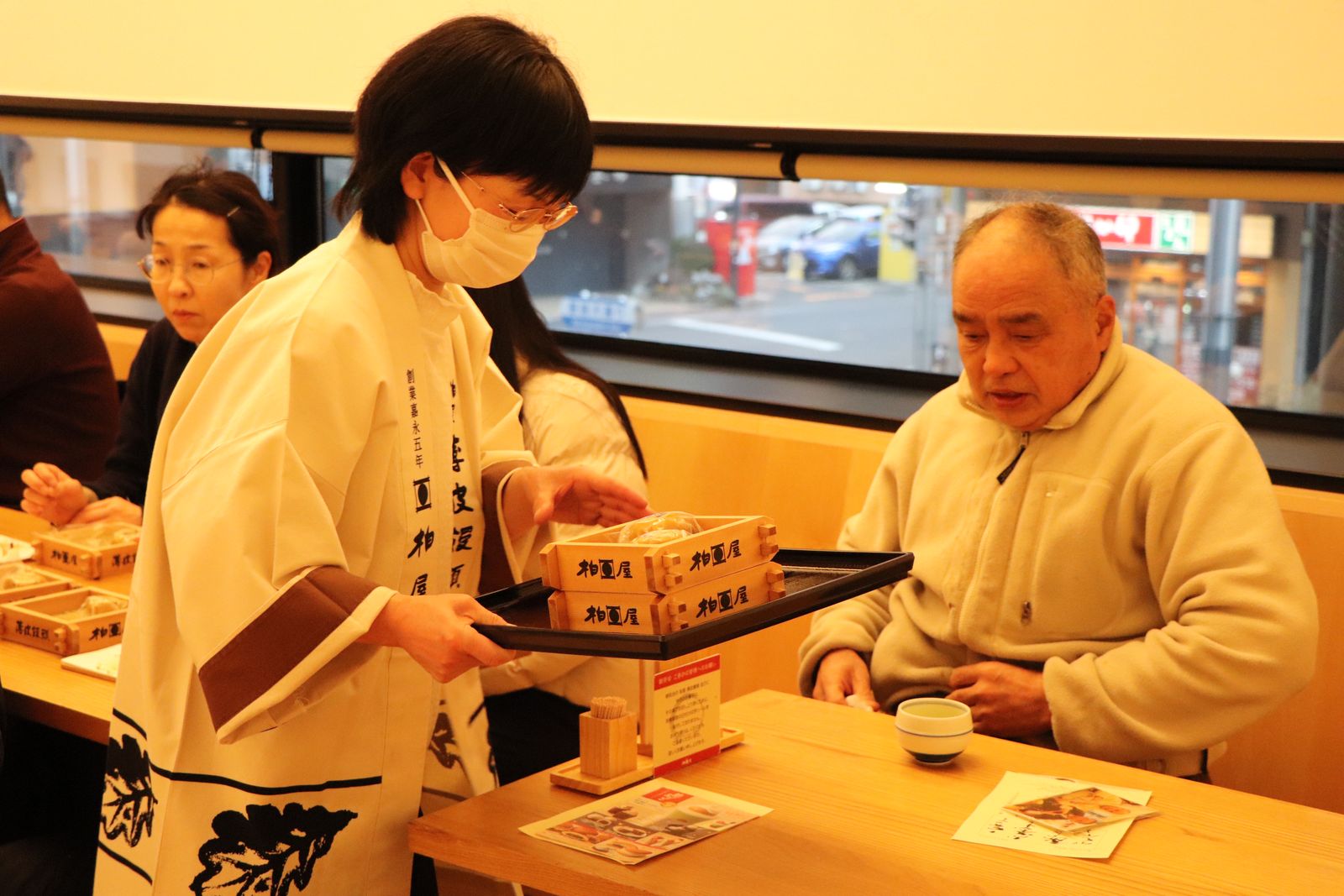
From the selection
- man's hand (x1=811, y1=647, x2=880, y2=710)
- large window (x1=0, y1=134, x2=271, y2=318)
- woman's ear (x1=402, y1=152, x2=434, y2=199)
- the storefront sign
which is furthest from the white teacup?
large window (x1=0, y1=134, x2=271, y2=318)

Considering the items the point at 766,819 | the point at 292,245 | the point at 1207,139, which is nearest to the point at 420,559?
the point at 766,819

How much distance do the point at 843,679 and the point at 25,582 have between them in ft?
4.64

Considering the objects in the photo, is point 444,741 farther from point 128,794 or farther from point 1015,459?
point 1015,459

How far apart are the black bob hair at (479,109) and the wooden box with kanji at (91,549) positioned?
1.35 meters

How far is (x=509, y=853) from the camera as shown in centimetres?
144

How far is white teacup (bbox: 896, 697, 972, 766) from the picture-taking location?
167 centimetres

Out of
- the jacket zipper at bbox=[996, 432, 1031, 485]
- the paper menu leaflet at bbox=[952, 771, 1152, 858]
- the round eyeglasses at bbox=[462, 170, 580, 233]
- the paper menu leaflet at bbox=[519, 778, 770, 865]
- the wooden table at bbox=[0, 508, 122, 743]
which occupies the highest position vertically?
the round eyeglasses at bbox=[462, 170, 580, 233]

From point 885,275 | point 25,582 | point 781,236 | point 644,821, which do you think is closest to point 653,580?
point 644,821

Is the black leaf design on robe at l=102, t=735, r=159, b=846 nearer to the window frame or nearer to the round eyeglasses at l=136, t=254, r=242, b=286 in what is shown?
the window frame

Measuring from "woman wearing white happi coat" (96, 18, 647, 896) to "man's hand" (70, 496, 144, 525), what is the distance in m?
1.40

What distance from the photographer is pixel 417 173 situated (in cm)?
150

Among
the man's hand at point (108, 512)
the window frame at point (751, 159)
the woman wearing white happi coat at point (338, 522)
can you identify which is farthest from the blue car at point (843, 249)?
the woman wearing white happi coat at point (338, 522)

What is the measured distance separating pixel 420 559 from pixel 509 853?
332 millimetres

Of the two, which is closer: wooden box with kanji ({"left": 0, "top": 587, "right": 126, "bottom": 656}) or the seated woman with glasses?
wooden box with kanji ({"left": 0, "top": 587, "right": 126, "bottom": 656})
